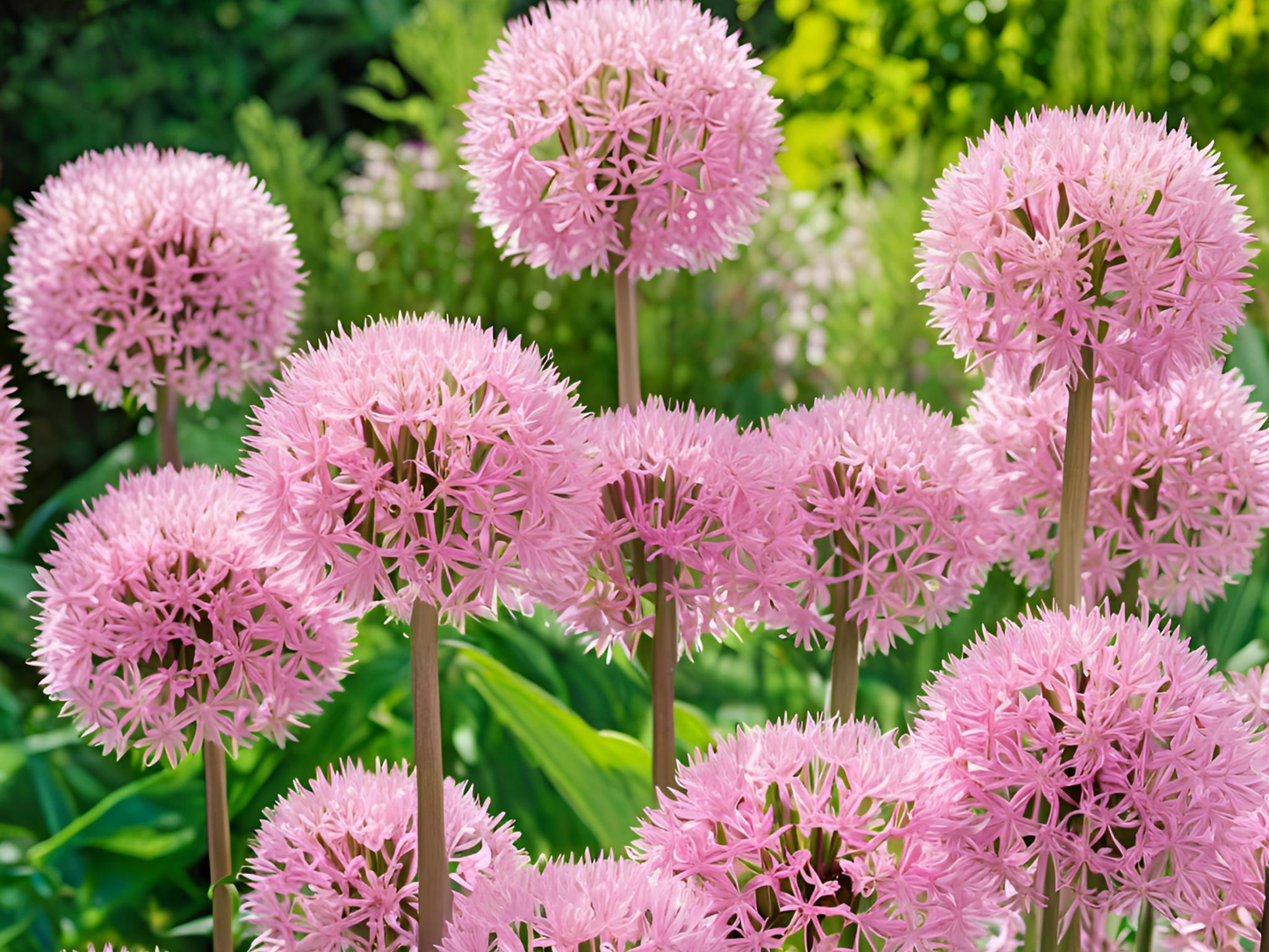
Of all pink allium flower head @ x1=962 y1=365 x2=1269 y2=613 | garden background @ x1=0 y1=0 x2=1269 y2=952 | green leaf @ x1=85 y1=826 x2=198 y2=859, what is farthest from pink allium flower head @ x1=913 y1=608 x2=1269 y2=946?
green leaf @ x1=85 y1=826 x2=198 y2=859

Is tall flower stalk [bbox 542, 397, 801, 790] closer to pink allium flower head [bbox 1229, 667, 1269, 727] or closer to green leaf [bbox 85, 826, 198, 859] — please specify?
pink allium flower head [bbox 1229, 667, 1269, 727]

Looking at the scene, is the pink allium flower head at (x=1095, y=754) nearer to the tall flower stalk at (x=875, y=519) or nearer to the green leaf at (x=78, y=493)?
the tall flower stalk at (x=875, y=519)

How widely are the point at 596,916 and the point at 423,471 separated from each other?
0.71ft

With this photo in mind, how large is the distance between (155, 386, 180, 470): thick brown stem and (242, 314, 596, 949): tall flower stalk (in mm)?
520

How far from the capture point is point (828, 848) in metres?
0.65

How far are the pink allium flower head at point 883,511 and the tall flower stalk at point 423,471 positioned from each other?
191 mm

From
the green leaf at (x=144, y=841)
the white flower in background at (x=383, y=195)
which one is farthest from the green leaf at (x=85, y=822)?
the white flower in background at (x=383, y=195)

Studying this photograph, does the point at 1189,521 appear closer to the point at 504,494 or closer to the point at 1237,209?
the point at 1237,209

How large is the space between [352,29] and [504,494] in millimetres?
3622

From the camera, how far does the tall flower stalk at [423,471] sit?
2.10 ft

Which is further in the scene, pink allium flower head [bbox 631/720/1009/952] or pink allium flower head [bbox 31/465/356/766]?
pink allium flower head [bbox 31/465/356/766]

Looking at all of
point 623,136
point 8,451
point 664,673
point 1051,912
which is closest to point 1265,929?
point 1051,912

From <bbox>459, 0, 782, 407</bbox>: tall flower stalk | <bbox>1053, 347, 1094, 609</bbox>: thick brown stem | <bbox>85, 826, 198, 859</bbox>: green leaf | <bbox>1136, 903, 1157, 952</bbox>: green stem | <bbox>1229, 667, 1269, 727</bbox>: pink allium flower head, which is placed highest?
<bbox>459, 0, 782, 407</bbox>: tall flower stalk

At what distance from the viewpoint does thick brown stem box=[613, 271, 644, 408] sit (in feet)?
3.22
